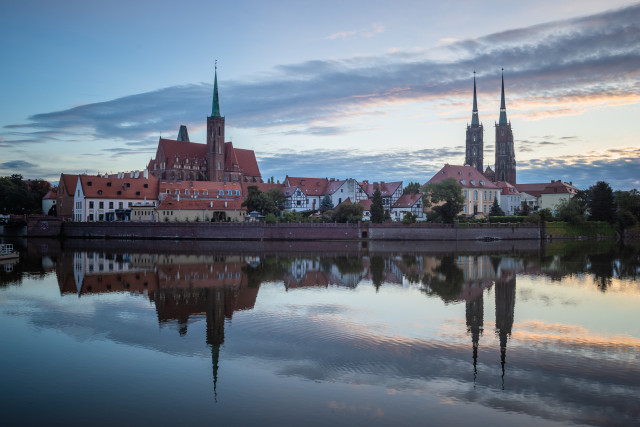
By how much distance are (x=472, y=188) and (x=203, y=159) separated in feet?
150

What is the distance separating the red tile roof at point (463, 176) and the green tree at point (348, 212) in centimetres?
2184

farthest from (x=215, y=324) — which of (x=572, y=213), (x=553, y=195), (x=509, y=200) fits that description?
(x=553, y=195)

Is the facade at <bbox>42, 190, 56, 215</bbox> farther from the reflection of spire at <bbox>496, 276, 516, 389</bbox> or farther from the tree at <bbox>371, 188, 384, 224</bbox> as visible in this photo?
the reflection of spire at <bbox>496, 276, 516, 389</bbox>

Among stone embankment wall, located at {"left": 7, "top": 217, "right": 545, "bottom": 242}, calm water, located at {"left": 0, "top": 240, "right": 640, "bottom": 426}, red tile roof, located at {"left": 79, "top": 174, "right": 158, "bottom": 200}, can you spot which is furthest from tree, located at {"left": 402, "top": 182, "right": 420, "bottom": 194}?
calm water, located at {"left": 0, "top": 240, "right": 640, "bottom": 426}

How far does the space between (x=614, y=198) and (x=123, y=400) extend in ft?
276

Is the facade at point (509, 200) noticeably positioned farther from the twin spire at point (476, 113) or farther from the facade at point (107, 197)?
the facade at point (107, 197)

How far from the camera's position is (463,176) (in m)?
89.9

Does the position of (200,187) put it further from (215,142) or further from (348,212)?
(348,212)

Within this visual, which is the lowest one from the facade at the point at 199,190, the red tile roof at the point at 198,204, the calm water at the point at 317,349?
the calm water at the point at 317,349

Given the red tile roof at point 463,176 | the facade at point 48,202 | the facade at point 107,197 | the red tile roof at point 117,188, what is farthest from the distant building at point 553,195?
the facade at point 48,202

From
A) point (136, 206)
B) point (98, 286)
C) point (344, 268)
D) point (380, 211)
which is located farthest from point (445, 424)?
point (136, 206)

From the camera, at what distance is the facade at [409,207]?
3237 inches

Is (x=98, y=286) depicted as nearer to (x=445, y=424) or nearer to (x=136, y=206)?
(x=445, y=424)

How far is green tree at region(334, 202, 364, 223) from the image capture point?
227ft
